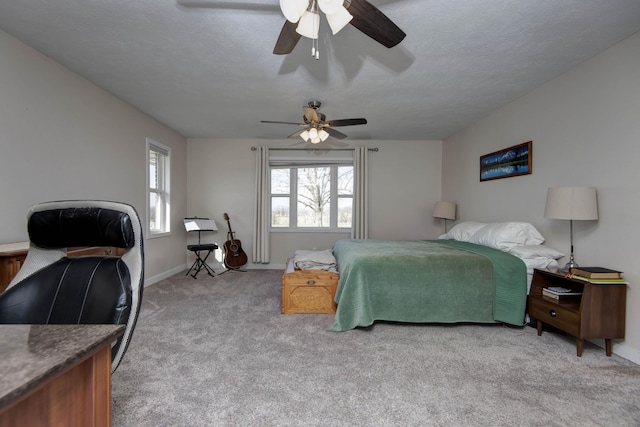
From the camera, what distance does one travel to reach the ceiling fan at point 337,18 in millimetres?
1363

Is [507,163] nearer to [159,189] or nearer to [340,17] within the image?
[340,17]

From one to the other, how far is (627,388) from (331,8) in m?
2.80

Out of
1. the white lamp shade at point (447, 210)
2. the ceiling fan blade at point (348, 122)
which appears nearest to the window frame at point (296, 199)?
the white lamp shade at point (447, 210)

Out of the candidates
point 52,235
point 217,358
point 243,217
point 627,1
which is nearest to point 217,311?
→ point 217,358

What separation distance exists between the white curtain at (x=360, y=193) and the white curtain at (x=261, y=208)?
61.8 inches

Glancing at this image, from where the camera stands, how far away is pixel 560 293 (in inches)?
89.4

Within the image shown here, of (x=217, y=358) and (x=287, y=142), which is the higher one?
(x=287, y=142)

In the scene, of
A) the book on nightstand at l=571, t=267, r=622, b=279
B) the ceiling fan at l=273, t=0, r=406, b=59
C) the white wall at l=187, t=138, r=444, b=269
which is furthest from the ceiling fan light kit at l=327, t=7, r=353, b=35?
the white wall at l=187, t=138, r=444, b=269

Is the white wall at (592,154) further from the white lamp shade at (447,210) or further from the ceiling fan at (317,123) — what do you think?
the ceiling fan at (317,123)

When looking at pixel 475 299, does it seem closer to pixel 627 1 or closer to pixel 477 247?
pixel 477 247

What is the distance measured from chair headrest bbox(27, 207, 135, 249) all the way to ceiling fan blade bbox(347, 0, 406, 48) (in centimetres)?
150

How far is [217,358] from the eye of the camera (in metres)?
2.06

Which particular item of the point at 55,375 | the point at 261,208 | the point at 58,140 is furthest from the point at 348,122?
the point at 55,375

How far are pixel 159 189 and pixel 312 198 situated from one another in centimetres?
253
